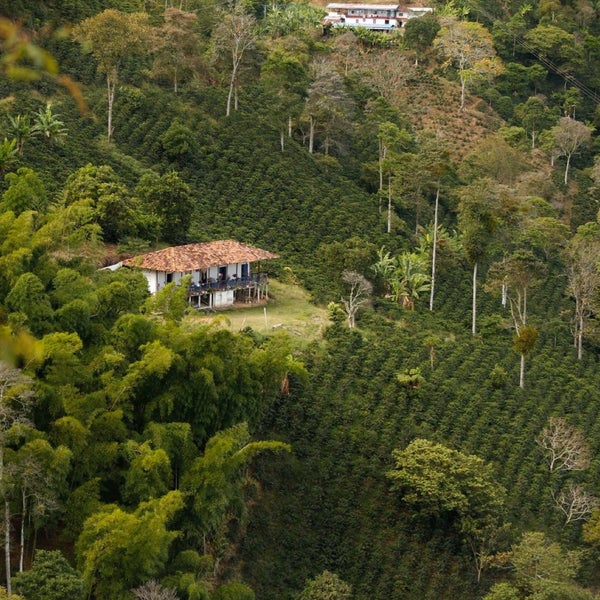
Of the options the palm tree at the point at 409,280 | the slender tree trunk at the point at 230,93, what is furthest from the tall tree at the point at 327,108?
the palm tree at the point at 409,280

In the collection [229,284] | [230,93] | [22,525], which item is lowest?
[22,525]

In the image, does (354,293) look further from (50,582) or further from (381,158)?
(50,582)

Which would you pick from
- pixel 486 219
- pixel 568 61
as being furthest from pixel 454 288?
pixel 568 61

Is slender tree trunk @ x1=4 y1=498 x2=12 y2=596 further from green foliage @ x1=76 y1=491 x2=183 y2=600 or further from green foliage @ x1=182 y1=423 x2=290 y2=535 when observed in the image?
green foliage @ x1=182 y1=423 x2=290 y2=535

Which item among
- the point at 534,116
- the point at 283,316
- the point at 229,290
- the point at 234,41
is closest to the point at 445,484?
the point at 283,316

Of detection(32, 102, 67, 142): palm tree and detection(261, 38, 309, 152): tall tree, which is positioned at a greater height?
detection(261, 38, 309, 152): tall tree

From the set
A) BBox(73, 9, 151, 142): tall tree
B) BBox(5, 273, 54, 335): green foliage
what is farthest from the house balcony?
BBox(73, 9, 151, 142): tall tree

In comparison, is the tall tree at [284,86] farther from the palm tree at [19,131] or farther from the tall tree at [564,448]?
the tall tree at [564,448]
